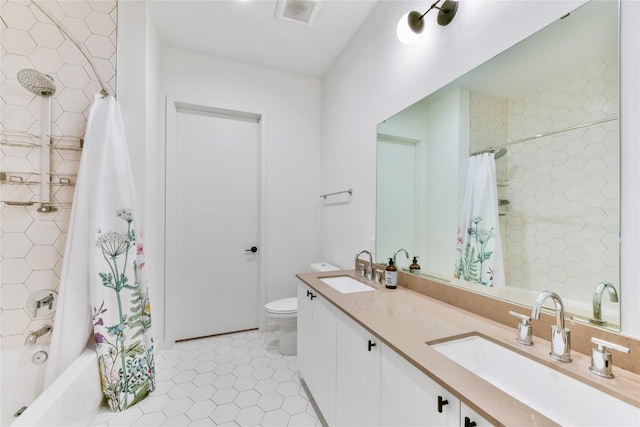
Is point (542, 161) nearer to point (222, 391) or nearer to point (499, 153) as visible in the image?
point (499, 153)

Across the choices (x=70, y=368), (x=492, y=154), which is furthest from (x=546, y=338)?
(x=70, y=368)

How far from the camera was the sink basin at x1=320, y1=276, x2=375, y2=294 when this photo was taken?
1830 mm

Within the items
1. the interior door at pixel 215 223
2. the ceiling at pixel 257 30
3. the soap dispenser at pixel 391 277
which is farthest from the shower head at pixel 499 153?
the interior door at pixel 215 223

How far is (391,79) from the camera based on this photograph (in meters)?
1.86

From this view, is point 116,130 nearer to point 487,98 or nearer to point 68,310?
point 68,310

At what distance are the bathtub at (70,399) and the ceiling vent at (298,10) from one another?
2.59 meters

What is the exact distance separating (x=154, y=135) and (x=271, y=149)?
1061 mm

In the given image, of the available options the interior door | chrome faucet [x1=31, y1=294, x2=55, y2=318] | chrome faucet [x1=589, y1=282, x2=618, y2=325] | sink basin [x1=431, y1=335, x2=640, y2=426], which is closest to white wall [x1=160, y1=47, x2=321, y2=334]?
the interior door

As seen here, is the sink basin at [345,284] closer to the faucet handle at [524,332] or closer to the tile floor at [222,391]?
the tile floor at [222,391]

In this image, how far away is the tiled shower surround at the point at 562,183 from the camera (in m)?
0.84

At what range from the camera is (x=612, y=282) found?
2.68 feet

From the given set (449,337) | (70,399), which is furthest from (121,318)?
(449,337)

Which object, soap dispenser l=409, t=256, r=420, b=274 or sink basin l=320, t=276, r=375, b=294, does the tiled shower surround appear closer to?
soap dispenser l=409, t=256, r=420, b=274

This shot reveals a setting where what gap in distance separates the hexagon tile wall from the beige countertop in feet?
5.80
